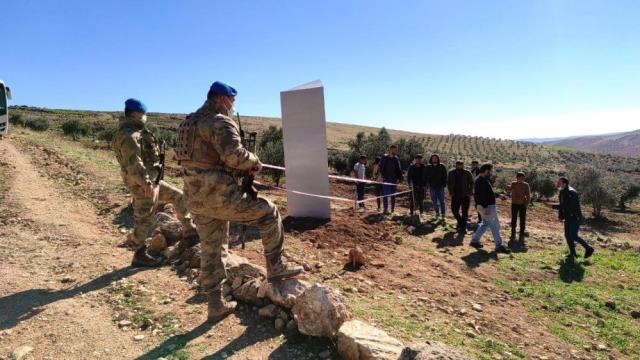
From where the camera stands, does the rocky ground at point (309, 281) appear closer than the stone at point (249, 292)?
Yes

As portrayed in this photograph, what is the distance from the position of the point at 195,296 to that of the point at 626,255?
33.7 feet

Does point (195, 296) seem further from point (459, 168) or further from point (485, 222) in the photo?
point (459, 168)

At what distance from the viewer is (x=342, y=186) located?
59.4 ft

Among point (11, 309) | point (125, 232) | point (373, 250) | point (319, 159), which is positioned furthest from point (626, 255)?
point (11, 309)

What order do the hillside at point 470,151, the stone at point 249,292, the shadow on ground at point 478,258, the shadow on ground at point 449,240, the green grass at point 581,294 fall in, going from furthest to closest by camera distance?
1. the hillside at point 470,151
2. the shadow on ground at point 449,240
3. the shadow on ground at point 478,258
4. the green grass at point 581,294
5. the stone at point 249,292

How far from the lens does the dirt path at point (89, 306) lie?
3.56 meters

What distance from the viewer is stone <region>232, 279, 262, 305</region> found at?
4234 millimetres

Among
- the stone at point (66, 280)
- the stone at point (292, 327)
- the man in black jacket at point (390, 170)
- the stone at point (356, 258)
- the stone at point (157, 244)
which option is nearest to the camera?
the stone at point (292, 327)

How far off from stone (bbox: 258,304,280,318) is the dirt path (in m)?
0.09

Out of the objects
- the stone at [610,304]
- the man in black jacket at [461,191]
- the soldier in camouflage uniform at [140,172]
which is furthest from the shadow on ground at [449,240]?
the soldier in camouflage uniform at [140,172]

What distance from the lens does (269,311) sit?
13.1ft

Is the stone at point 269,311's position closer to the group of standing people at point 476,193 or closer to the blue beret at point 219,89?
the blue beret at point 219,89

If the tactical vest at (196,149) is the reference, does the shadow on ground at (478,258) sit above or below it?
below

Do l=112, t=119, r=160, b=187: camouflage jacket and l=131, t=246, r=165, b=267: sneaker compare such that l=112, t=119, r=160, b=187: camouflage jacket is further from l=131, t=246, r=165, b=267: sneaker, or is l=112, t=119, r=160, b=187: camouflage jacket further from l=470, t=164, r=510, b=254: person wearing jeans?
l=470, t=164, r=510, b=254: person wearing jeans
